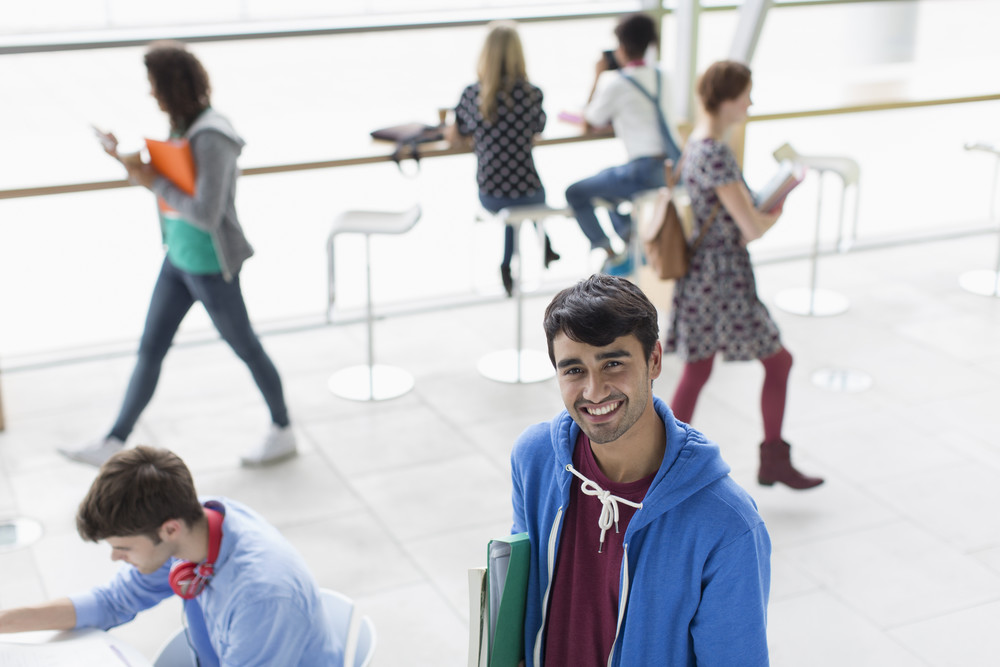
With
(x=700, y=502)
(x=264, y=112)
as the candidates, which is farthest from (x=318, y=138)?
(x=264, y=112)

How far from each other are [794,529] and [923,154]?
7.37 meters

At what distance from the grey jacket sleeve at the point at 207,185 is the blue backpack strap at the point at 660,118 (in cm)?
199

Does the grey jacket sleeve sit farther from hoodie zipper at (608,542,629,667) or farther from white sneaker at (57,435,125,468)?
hoodie zipper at (608,542,629,667)

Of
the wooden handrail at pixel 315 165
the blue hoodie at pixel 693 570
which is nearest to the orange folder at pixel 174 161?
the wooden handrail at pixel 315 165

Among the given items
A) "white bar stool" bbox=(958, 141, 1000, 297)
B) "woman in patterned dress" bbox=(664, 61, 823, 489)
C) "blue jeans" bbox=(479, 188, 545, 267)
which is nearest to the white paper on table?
"woman in patterned dress" bbox=(664, 61, 823, 489)

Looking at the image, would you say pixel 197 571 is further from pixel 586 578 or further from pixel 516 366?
pixel 516 366

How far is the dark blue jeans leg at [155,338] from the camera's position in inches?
163

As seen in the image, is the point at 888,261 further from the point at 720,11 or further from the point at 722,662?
the point at 722,662

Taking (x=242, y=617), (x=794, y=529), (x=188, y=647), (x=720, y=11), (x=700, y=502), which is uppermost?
(x=720, y=11)

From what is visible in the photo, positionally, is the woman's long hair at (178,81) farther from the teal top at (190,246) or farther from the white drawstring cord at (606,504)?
the white drawstring cord at (606,504)

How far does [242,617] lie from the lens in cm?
211

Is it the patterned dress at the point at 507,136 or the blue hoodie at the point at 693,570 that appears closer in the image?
the blue hoodie at the point at 693,570

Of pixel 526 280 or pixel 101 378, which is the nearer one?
pixel 101 378

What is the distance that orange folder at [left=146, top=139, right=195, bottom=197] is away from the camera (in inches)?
151
